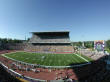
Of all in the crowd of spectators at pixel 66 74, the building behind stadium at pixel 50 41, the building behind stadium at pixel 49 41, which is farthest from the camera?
the building behind stadium at pixel 50 41

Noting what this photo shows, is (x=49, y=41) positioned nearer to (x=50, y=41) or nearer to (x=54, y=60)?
(x=50, y=41)

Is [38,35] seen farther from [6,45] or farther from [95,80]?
[95,80]

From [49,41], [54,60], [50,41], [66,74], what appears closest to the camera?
[66,74]

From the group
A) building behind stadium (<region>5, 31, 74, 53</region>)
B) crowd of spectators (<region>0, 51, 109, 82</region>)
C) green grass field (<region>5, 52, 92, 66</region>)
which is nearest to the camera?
crowd of spectators (<region>0, 51, 109, 82</region>)

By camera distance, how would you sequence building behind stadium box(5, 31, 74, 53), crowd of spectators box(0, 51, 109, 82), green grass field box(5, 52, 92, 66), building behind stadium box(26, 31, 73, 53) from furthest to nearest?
building behind stadium box(26, 31, 73, 53) → building behind stadium box(5, 31, 74, 53) → green grass field box(5, 52, 92, 66) → crowd of spectators box(0, 51, 109, 82)

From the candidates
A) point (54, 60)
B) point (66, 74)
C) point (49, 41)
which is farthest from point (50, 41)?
point (66, 74)

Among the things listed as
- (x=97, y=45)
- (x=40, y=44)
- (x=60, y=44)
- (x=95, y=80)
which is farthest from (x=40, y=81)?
(x=40, y=44)

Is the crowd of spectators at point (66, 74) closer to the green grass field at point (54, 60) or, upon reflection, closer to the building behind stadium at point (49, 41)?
the green grass field at point (54, 60)

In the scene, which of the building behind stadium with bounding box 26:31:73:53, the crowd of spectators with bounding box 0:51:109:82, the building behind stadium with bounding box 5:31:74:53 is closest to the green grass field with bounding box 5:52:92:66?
the crowd of spectators with bounding box 0:51:109:82

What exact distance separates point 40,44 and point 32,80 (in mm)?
38880

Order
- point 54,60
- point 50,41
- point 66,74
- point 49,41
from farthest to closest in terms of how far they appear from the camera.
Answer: point 49,41 < point 50,41 < point 54,60 < point 66,74

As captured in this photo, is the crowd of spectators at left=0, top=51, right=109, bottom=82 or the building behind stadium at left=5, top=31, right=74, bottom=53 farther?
the building behind stadium at left=5, top=31, right=74, bottom=53

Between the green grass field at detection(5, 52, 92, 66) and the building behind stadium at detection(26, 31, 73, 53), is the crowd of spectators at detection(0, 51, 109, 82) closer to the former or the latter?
the green grass field at detection(5, 52, 92, 66)

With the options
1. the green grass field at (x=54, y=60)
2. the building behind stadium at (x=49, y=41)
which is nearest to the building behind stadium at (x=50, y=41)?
the building behind stadium at (x=49, y=41)
